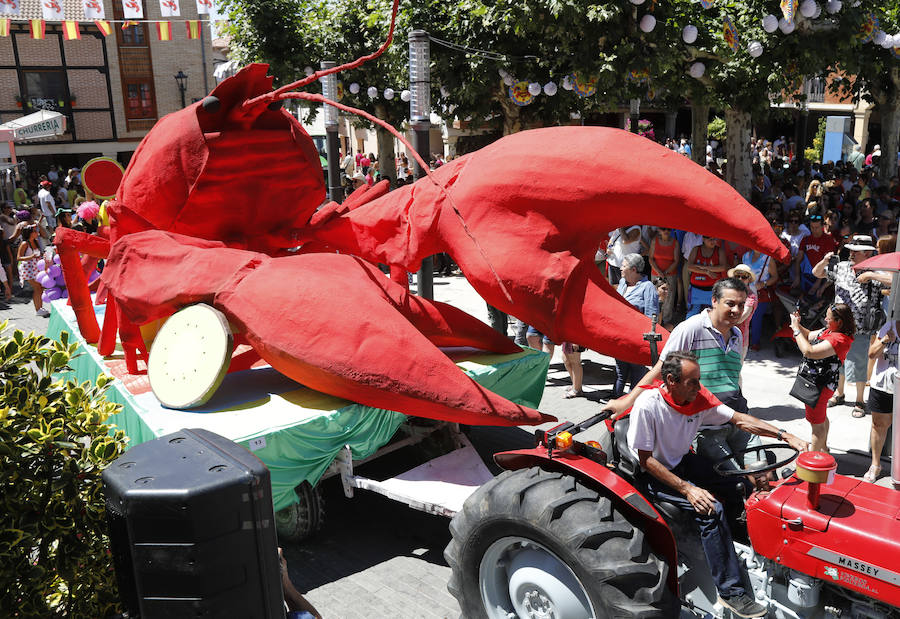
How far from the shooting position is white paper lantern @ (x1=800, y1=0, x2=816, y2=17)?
9031 mm

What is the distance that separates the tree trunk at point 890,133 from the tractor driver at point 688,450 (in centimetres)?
1544

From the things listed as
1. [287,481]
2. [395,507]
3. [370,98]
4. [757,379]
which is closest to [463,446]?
[395,507]

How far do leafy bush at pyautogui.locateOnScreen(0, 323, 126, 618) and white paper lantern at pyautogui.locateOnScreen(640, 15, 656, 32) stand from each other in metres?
8.57

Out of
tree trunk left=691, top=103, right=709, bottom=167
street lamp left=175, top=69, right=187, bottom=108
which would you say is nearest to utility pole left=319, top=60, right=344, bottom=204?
tree trunk left=691, top=103, right=709, bottom=167

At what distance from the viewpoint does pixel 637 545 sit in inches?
122

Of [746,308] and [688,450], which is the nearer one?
[688,450]

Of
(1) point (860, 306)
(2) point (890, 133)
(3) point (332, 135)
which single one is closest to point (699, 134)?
(2) point (890, 133)

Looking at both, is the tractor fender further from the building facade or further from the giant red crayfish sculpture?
the building facade

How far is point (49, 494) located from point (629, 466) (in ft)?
8.42

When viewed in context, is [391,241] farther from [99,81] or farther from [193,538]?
[99,81]

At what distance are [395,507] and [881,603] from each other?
3.08m

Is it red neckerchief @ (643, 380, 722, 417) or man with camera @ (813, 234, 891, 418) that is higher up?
red neckerchief @ (643, 380, 722, 417)

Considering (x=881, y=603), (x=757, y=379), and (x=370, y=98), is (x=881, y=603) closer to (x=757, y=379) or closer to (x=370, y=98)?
(x=757, y=379)

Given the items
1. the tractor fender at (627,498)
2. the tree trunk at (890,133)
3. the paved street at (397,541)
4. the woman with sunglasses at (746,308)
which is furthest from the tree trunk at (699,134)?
the tractor fender at (627,498)
